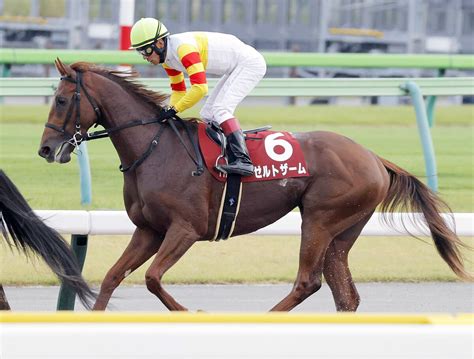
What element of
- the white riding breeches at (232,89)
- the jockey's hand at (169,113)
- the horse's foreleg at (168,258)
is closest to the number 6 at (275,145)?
the white riding breeches at (232,89)

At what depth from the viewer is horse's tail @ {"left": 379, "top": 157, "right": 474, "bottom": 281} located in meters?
6.33

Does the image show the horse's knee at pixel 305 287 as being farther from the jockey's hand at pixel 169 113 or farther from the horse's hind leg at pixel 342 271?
the jockey's hand at pixel 169 113

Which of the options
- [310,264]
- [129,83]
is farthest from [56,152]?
[310,264]

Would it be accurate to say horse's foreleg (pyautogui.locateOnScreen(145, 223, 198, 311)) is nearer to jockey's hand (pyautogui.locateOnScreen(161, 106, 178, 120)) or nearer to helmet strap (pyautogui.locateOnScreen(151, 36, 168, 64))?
jockey's hand (pyautogui.locateOnScreen(161, 106, 178, 120))

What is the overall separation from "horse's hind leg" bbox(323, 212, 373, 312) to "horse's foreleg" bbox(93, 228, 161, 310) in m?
0.96

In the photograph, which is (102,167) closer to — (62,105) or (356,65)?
(356,65)

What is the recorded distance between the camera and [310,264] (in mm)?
5980

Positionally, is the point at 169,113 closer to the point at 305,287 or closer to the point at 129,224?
the point at 129,224

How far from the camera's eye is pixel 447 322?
2928 mm

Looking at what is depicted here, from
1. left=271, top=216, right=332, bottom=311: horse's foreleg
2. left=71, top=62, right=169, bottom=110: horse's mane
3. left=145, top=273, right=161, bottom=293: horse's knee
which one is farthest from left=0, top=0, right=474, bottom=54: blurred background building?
left=145, top=273, right=161, bottom=293: horse's knee

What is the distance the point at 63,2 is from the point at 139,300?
11049mm

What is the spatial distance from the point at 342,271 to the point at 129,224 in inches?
56.5

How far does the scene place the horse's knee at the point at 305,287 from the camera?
5.93m
